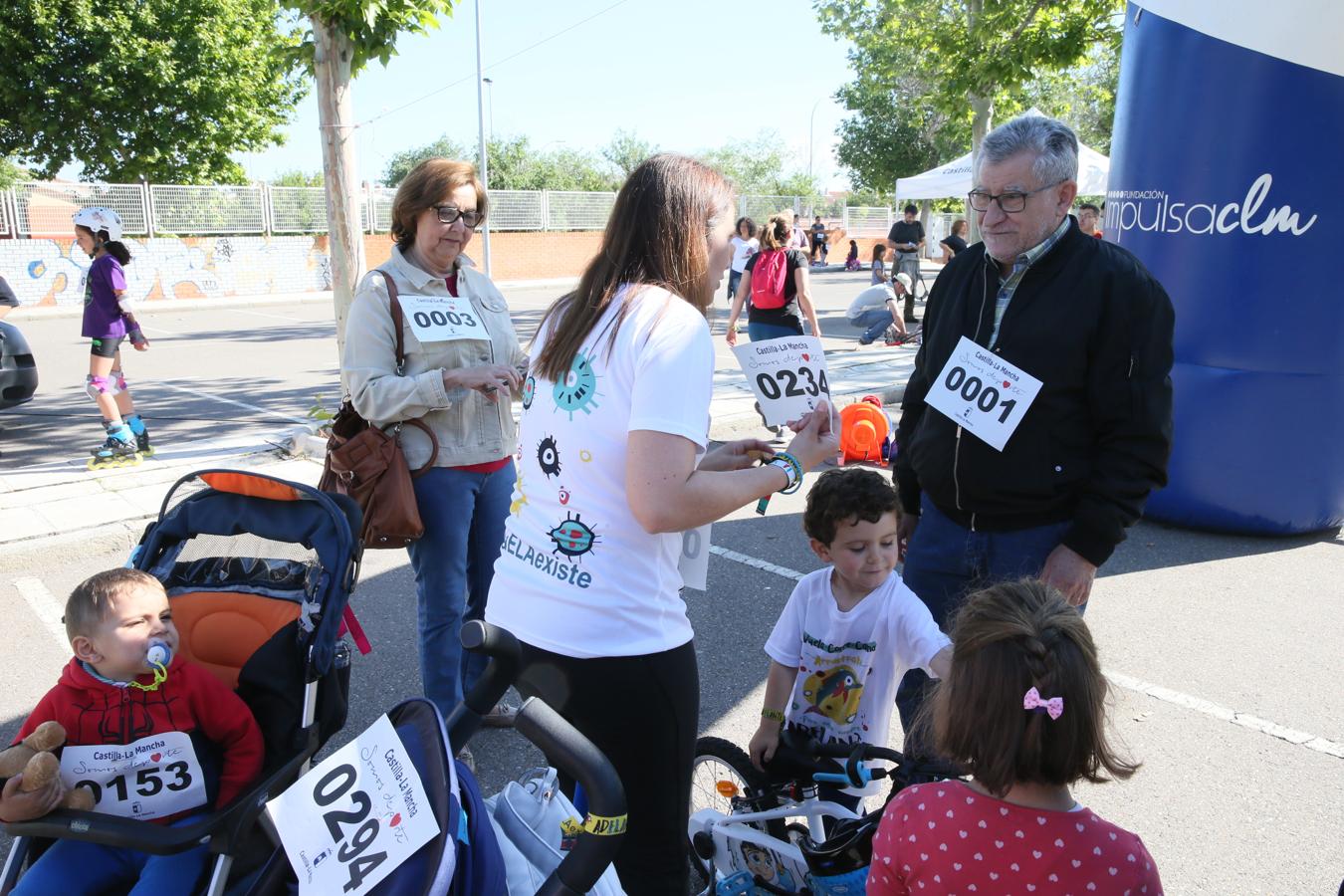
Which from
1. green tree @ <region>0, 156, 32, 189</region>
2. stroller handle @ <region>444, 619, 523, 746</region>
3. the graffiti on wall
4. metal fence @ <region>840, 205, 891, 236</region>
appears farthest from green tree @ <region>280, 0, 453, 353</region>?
metal fence @ <region>840, 205, 891, 236</region>

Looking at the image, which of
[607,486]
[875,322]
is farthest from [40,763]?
[875,322]

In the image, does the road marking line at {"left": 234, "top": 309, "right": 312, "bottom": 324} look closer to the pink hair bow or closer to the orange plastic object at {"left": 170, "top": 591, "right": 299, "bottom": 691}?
the orange plastic object at {"left": 170, "top": 591, "right": 299, "bottom": 691}

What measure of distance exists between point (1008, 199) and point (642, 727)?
1515 millimetres

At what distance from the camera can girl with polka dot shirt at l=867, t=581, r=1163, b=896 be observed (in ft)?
4.95

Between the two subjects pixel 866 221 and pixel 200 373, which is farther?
pixel 866 221

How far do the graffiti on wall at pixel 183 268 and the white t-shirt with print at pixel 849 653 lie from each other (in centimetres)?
2161

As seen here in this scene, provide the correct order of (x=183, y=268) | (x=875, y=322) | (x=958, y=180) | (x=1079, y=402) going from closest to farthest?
(x=1079, y=402)
(x=875, y=322)
(x=958, y=180)
(x=183, y=268)

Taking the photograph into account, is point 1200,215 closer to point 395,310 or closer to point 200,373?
point 395,310

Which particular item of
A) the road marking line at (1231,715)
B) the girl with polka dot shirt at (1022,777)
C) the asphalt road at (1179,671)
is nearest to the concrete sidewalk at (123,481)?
the asphalt road at (1179,671)

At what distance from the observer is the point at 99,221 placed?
279 inches

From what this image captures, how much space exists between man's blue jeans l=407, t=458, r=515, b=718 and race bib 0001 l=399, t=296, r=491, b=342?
437 millimetres

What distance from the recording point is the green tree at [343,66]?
5.89 meters

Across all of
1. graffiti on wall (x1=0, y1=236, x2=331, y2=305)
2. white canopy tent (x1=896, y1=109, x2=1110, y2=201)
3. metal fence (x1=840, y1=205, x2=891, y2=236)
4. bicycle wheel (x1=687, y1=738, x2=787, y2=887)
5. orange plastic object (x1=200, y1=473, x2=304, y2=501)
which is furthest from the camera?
metal fence (x1=840, y1=205, x2=891, y2=236)

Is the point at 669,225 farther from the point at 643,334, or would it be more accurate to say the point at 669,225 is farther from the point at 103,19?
the point at 103,19
